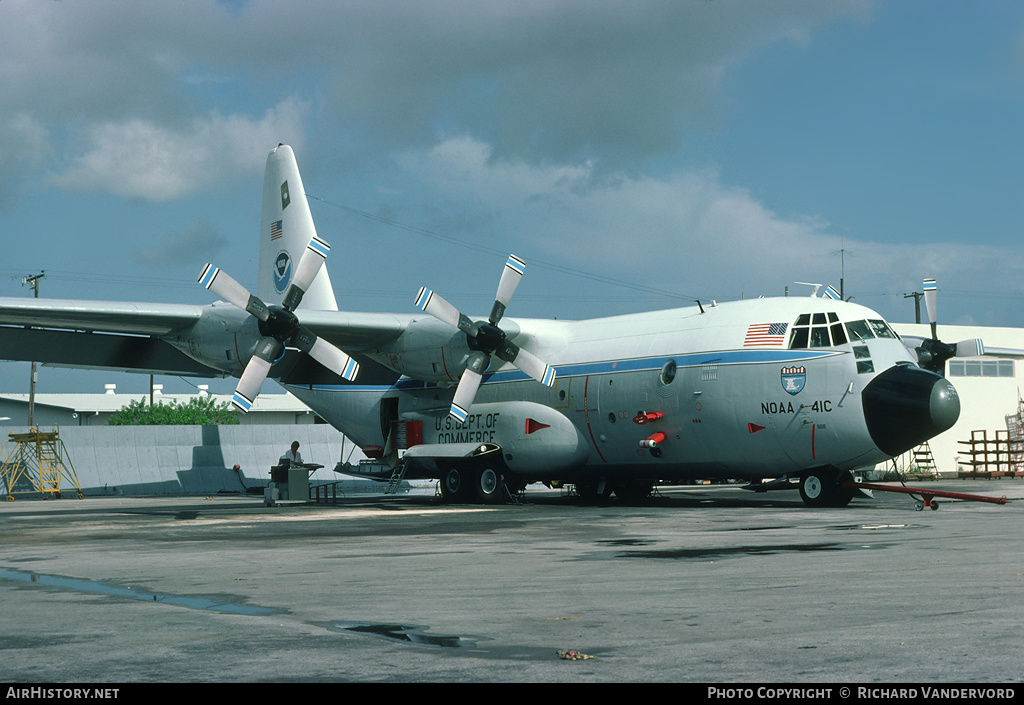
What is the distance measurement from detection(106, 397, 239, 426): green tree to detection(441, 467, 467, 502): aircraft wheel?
65.0 m

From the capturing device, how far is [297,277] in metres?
23.9

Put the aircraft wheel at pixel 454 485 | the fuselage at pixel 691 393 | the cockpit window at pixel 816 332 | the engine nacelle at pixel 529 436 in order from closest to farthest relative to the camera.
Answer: the fuselage at pixel 691 393 < the cockpit window at pixel 816 332 < the engine nacelle at pixel 529 436 < the aircraft wheel at pixel 454 485

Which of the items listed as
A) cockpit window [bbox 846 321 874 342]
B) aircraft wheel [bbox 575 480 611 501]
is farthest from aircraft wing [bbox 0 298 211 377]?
cockpit window [bbox 846 321 874 342]

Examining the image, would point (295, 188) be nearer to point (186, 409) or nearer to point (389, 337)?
point (389, 337)

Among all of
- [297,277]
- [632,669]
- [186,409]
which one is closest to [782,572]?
[632,669]

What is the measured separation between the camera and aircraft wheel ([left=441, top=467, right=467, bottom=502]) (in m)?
26.8

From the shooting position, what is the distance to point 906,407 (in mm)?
20094

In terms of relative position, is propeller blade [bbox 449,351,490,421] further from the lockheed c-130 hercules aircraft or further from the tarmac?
the tarmac

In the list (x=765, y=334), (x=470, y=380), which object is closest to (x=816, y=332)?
(x=765, y=334)

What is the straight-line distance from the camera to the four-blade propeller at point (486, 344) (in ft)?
79.8

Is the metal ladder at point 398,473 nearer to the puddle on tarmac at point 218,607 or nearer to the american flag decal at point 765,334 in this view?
the american flag decal at point 765,334

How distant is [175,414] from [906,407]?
283 feet

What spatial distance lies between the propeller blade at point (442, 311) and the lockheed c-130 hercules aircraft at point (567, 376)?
4 cm

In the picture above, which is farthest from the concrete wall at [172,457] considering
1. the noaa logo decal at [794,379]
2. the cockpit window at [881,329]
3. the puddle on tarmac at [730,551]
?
the puddle on tarmac at [730,551]
